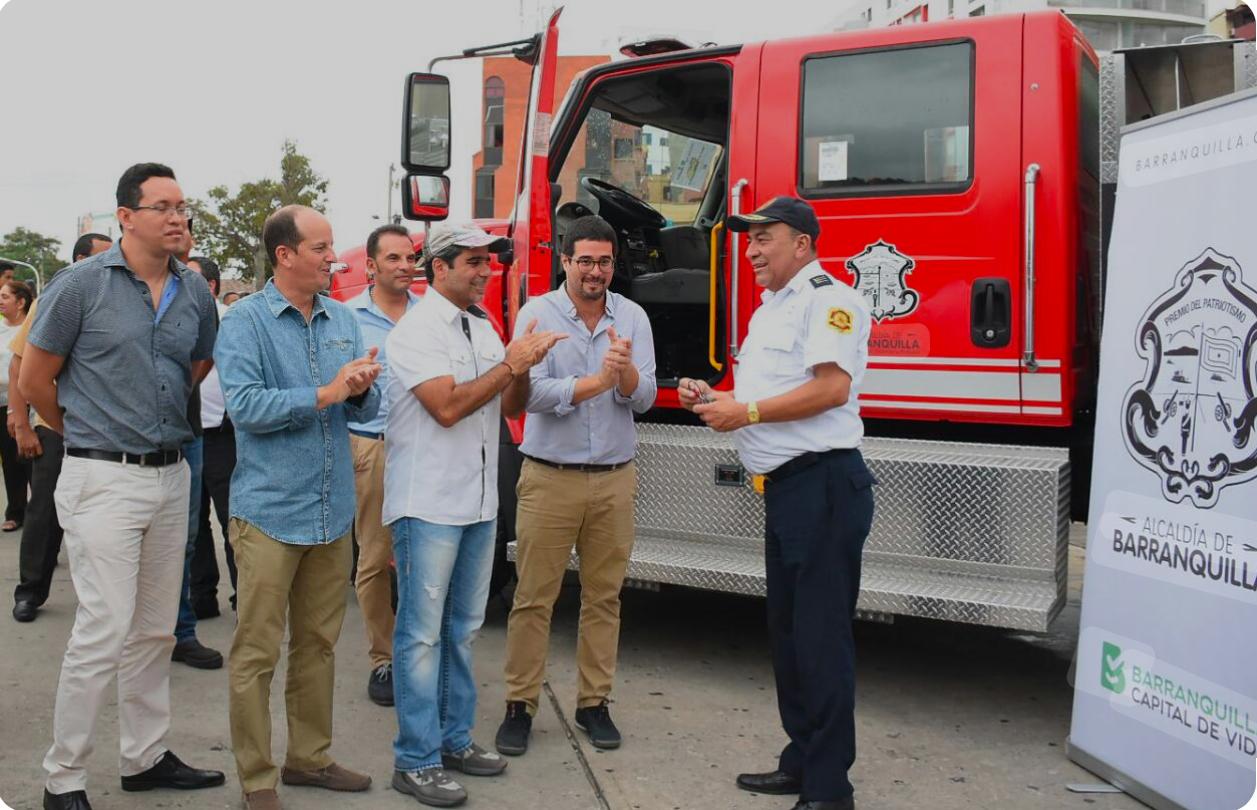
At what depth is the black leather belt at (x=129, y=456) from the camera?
3.38 m

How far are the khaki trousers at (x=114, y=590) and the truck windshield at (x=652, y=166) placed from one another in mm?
2723

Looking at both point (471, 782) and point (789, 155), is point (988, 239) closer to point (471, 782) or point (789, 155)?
point (789, 155)


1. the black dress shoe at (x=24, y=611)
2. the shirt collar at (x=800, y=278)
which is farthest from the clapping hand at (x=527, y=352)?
the black dress shoe at (x=24, y=611)

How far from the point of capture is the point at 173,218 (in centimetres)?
348

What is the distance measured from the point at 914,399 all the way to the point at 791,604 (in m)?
1.23

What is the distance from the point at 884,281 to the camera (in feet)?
14.7

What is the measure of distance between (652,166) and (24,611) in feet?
12.6

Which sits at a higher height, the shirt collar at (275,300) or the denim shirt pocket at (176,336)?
the shirt collar at (275,300)

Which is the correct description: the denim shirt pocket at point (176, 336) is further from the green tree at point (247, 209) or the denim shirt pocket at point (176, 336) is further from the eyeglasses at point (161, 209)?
the green tree at point (247, 209)

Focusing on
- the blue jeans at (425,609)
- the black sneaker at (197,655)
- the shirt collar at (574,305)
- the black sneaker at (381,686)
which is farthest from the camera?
the black sneaker at (197,655)

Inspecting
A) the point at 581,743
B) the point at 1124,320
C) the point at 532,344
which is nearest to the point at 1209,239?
the point at 1124,320

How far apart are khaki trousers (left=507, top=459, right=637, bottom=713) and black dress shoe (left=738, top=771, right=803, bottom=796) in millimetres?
687

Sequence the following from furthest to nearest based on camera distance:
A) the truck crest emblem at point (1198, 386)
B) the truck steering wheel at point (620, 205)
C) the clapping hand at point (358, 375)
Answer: the truck steering wheel at point (620, 205) < the truck crest emblem at point (1198, 386) < the clapping hand at point (358, 375)

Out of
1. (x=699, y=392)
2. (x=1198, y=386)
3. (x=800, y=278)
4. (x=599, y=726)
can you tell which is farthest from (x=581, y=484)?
(x=1198, y=386)
